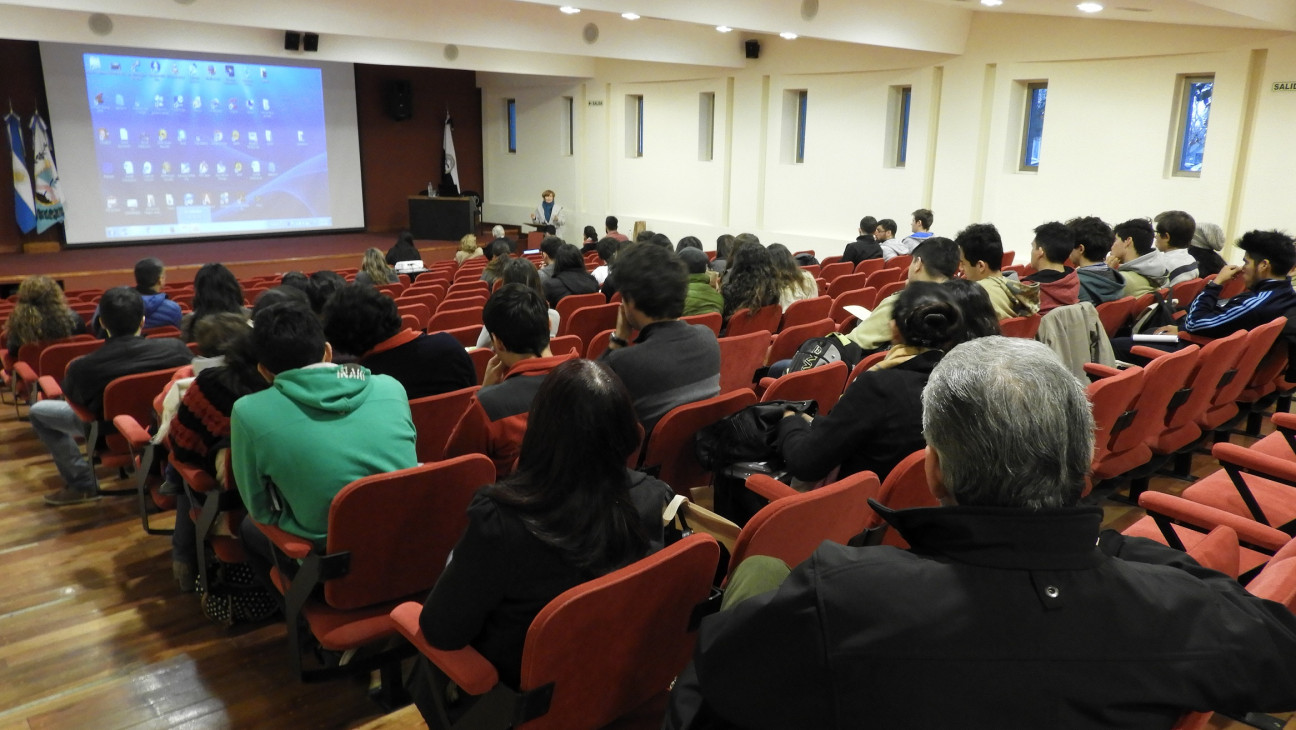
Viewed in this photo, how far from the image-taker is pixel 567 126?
53.1ft

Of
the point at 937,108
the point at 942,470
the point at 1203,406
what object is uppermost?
the point at 937,108

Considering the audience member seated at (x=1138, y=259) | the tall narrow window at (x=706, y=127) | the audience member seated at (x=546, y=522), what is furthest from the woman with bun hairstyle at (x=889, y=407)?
the tall narrow window at (x=706, y=127)

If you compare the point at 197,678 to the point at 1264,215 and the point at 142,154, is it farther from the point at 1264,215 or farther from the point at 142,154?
the point at 142,154

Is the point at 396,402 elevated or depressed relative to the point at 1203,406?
elevated

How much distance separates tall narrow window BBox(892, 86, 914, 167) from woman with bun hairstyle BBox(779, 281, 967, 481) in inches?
378

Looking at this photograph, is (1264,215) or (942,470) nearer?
(942,470)

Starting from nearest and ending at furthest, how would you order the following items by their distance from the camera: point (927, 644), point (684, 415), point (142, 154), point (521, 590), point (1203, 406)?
point (927, 644) → point (521, 590) → point (684, 415) → point (1203, 406) → point (142, 154)

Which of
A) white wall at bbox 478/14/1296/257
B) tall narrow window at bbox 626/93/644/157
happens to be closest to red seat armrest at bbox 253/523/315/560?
white wall at bbox 478/14/1296/257

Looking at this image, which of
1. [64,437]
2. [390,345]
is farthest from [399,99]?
[390,345]

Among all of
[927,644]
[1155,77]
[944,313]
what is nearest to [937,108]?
[1155,77]

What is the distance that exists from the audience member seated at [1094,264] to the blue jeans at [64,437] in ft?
17.1

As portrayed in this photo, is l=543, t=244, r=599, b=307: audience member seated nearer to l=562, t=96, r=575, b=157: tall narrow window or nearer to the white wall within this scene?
the white wall

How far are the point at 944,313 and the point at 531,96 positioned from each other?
15.3 m

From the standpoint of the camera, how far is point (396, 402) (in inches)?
100
